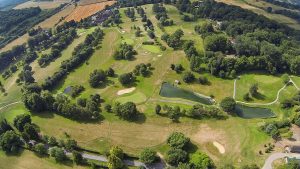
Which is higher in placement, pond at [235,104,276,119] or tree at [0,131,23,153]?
pond at [235,104,276,119]

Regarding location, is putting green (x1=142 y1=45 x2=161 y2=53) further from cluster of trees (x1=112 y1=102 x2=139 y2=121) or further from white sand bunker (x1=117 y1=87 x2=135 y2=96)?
cluster of trees (x1=112 y1=102 x2=139 y2=121)

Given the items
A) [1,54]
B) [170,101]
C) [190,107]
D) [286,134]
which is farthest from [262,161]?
[1,54]

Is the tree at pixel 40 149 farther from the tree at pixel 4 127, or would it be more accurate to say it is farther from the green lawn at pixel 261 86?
the green lawn at pixel 261 86

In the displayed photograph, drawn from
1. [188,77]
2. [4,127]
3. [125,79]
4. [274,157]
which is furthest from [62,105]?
[274,157]

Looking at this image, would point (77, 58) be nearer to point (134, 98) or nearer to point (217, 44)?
point (134, 98)

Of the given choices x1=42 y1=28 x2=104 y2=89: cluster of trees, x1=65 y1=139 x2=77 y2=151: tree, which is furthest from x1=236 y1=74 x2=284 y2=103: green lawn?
x1=42 y1=28 x2=104 y2=89: cluster of trees

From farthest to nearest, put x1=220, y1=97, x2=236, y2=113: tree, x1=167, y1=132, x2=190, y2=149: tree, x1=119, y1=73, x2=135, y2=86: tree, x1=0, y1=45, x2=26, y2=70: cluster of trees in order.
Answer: x1=0, y1=45, x2=26, y2=70: cluster of trees, x1=119, y1=73, x2=135, y2=86: tree, x1=220, y1=97, x2=236, y2=113: tree, x1=167, y1=132, x2=190, y2=149: tree
